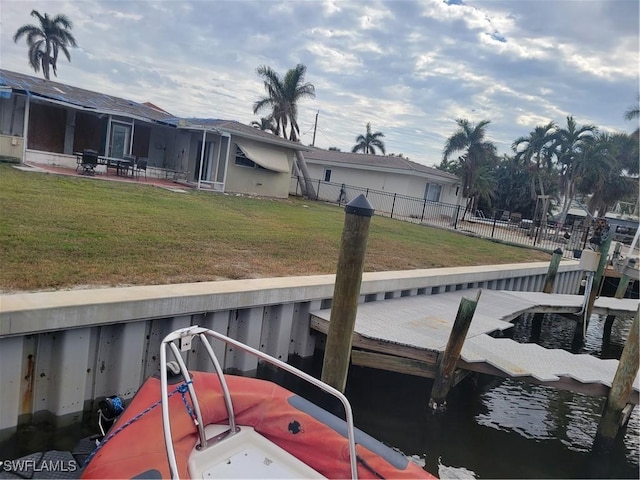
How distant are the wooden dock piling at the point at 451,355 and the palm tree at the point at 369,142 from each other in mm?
45086

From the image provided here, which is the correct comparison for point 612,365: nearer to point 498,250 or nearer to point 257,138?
point 498,250

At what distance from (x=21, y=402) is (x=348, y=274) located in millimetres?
2999

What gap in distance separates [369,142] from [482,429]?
45.7 m

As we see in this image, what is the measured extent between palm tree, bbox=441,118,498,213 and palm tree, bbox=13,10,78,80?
3003cm

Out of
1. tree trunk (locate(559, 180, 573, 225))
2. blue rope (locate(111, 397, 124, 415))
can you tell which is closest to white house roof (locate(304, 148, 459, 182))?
tree trunk (locate(559, 180, 573, 225))

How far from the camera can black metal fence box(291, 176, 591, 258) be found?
18828mm

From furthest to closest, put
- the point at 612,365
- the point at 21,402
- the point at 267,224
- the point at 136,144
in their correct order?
the point at 136,144
the point at 267,224
the point at 612,365
the point at 21,402

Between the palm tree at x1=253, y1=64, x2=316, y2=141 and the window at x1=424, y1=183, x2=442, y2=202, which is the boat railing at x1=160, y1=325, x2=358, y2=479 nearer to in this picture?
the window at x1=424, y1=183, x2=442, y2=202

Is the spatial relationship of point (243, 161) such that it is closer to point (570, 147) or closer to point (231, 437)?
point (231, 437)

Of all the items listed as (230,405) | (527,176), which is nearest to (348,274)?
(230,405)

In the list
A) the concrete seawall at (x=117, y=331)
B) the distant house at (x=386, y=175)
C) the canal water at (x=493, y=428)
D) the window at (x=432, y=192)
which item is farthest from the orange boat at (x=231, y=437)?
the window at (x=432, y=192)

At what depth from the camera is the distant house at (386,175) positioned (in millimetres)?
24922

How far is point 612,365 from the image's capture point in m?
5.83

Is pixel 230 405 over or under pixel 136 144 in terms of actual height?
under
